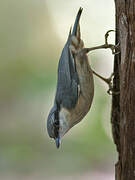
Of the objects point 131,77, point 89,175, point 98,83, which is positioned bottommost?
point 89,175

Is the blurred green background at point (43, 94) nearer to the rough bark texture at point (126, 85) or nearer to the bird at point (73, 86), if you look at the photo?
the bird at point (73, 86)

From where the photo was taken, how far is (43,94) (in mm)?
5738

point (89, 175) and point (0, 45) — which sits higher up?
point (0, 45)

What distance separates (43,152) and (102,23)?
1541 mm

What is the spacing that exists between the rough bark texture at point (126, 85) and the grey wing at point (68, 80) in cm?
65

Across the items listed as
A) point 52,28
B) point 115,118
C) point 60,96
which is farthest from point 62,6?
point 115,118

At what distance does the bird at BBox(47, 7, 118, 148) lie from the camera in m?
3.65

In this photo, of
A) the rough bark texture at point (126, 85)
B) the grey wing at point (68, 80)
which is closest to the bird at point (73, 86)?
the grey wing at point (68, 80)

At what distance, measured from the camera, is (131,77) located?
2.94 m

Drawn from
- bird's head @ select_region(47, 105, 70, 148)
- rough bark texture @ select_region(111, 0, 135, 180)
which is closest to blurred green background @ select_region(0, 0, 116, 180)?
bird's head @ select_region(47, 105, 70, 148)

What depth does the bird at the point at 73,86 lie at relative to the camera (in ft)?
12.0

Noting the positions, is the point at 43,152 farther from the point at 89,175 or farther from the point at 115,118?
the point at 115,118

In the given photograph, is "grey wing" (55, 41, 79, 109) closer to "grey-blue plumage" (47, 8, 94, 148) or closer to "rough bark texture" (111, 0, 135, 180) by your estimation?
"grey-blue plumage" (47, 8, 94, 148)

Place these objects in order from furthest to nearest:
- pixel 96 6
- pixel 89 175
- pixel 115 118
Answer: pixel 96 6 → pixel 89 175 → pixel 115 118
